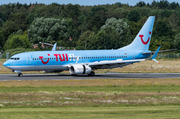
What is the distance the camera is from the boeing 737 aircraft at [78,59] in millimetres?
43469

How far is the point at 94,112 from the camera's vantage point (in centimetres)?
1781

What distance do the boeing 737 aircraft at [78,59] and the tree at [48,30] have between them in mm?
94631

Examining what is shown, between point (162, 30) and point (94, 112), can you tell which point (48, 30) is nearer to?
point (162, 30)

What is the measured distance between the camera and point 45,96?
79.3 feet

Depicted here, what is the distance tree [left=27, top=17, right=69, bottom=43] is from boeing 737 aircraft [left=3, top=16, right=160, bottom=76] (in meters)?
94.6

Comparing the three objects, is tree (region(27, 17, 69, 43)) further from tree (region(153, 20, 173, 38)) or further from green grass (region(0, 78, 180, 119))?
green grass (region(0, 78, 180, 119))

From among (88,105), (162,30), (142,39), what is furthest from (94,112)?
(162,30)

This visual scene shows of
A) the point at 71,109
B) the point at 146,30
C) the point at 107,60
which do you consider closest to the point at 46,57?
the point at 107,60

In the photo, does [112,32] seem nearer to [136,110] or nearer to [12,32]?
[12,32]

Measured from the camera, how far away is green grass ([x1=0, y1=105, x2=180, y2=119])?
656 inches

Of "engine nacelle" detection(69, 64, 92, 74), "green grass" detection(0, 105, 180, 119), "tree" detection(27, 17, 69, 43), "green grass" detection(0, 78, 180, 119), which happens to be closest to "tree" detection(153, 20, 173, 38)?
"tree" detection(27, 17, 69, 43)

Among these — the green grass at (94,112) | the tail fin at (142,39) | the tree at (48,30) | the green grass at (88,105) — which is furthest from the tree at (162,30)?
the green grass at (94,112)

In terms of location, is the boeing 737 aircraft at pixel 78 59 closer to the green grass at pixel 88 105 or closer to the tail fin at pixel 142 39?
the tail fin at pixel 142 39

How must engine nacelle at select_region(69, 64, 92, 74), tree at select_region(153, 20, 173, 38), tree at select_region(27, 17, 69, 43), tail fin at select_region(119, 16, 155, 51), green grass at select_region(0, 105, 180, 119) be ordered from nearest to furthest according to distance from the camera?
1. green grass at select_region(0, 105, 180, 119)
2. engine nacelle at select_region(69, 64, 92, 74)
3. tail fin at select_region(119, 16, 155, 51)
4. tree at select_region(27, 17, 69, 43)
5. tree at select_region(153, 20, 173, 38)
